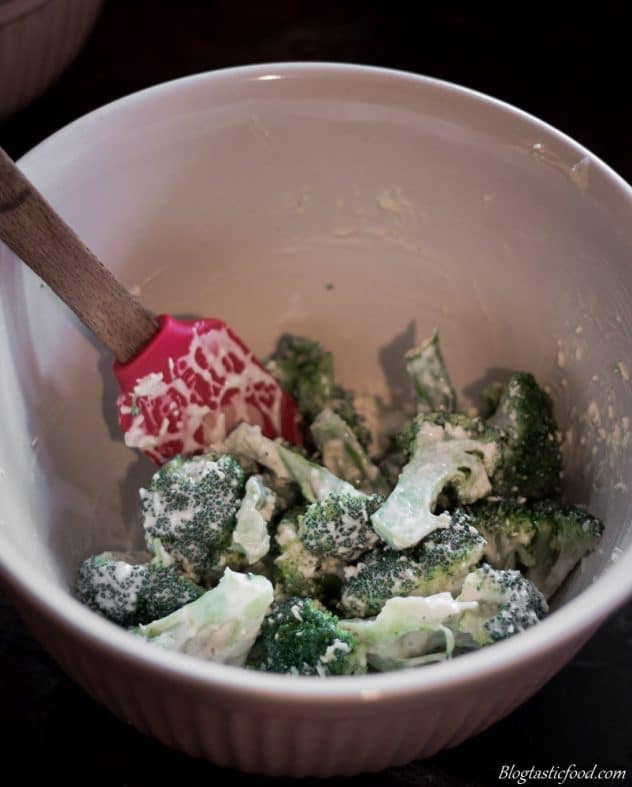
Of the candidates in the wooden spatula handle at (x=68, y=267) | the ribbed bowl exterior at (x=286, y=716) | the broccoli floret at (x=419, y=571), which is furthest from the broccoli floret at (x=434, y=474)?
the wooden spatula handle at (x=68, y=267)

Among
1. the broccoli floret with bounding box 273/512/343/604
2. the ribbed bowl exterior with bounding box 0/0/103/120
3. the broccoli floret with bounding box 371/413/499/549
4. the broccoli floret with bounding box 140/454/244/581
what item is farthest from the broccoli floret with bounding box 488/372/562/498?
the ribbed bowl exterior with bounding box 0/0/103/120

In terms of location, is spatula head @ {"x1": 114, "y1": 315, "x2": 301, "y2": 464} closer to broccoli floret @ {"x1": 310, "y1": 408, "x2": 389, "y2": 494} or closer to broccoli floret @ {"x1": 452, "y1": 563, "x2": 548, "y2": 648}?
broccoli floret @ {"x1": 310, "y1": 408, "x2": 389, "y2": 494}

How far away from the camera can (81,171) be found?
1.20 m

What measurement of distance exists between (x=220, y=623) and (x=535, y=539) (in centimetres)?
41

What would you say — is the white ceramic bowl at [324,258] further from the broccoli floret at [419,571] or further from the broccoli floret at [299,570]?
the broccoli floret at [299,570]

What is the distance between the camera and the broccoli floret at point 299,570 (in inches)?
44.5

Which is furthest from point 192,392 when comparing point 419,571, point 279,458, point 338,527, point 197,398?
point 419,571

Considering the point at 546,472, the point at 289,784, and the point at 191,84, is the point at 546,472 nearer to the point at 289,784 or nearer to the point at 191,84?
the point at 289,784

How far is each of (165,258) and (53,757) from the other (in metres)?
0.68

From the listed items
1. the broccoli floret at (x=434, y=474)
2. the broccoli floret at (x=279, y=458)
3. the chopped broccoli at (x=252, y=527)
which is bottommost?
the chopped broccoli at (x=252, y=527)

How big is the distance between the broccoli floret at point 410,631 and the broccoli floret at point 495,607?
0.05ft

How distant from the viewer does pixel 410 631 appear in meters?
0.99

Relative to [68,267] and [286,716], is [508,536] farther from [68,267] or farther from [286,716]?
[68,267]

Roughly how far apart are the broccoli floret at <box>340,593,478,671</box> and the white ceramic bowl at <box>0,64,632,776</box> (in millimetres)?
103
